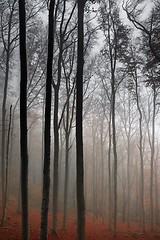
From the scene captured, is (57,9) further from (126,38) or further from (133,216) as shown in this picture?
(133,216)

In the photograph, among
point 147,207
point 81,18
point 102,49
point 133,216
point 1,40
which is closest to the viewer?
point 81,18

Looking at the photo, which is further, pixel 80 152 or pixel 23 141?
→ pixel 80 152

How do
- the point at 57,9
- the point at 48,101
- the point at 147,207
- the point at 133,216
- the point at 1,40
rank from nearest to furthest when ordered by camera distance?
the point at 48,101
the point at 57,9
the point at 1,40
the point at 133,216
the point at 147,207

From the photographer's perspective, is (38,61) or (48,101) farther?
(38,61)

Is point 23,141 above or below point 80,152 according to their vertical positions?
above

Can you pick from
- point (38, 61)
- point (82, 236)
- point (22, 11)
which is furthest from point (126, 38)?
point (82, 236)

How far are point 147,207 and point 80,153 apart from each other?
31.9 meters

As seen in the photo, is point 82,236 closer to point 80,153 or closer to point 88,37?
point 80,153

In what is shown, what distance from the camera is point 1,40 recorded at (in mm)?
13586

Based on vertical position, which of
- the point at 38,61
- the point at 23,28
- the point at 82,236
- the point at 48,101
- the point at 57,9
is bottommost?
the point at 82,236

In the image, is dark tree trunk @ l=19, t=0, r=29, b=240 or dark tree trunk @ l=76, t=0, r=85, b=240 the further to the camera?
dark tree trunk @ l=76, t=0, r=85, b=240

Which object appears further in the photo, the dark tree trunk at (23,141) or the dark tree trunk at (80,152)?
the dark tree trunk at (80,152)

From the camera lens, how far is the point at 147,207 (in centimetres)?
3634

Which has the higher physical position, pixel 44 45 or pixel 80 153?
pixel 44 45
